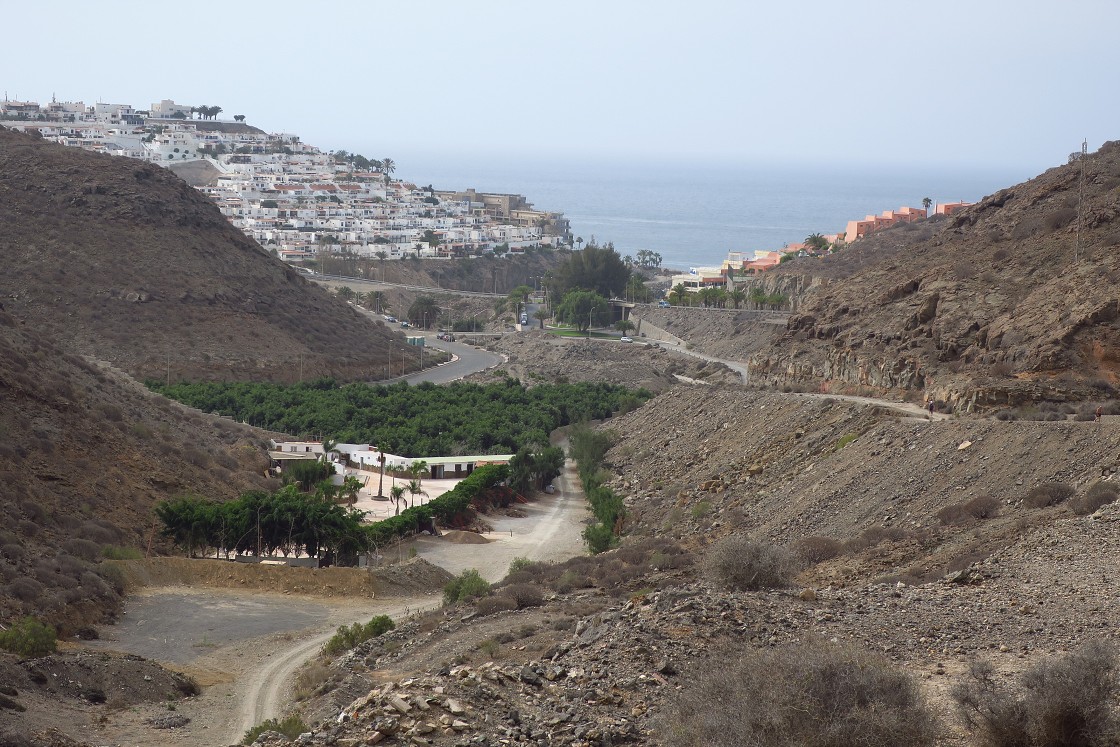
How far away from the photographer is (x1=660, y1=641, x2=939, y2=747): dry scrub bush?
10070 mm

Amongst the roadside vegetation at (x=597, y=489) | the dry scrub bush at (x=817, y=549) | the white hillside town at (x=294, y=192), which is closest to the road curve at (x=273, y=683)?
the roadside vegetation at (x=597, y=489)

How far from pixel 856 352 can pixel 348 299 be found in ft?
191

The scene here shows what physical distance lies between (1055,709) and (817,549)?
34.6 ft

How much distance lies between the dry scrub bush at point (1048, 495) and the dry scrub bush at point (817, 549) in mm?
2901

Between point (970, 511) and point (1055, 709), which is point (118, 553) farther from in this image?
point (1055, 709)

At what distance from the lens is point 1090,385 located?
29.8m

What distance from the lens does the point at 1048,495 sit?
811 inches

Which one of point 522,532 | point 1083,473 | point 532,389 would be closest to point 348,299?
point 532,389

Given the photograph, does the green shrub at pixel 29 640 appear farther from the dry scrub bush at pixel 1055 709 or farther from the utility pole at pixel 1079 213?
the utility pole at pixel 1079 213

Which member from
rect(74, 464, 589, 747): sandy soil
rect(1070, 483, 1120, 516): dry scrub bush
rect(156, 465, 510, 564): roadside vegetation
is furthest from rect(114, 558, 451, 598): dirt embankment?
rect(1070, 483, 1120, 516): dry scrub bush

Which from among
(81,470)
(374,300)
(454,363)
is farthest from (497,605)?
(374,300)

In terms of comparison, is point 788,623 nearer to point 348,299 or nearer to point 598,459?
point 598,459

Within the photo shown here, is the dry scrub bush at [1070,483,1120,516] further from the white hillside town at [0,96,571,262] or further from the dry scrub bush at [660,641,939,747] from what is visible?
the white hillside town at [0,96,571,262]

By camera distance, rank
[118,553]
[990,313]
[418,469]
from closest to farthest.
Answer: [118,553] < [990,313] < [418,469]
